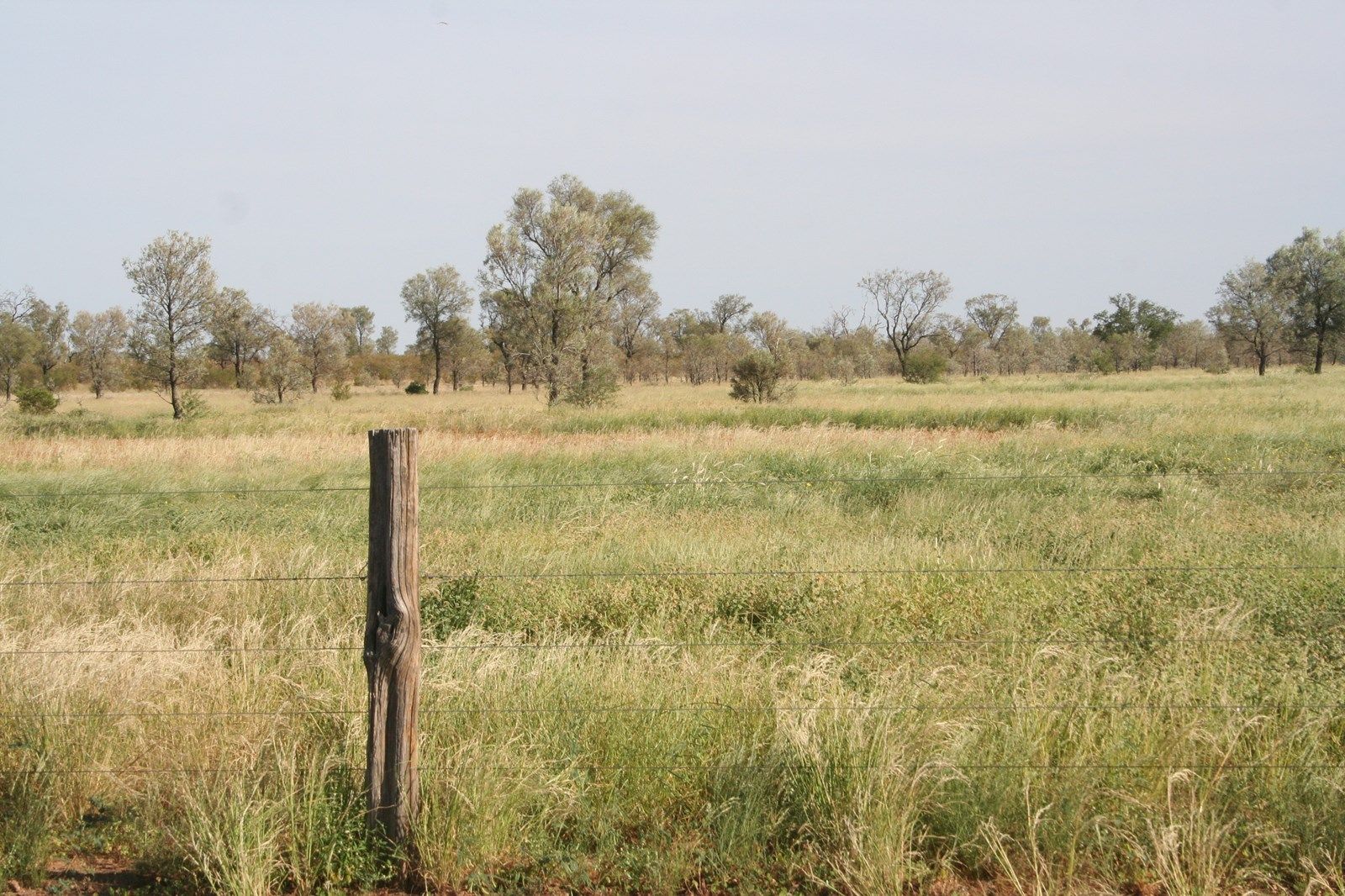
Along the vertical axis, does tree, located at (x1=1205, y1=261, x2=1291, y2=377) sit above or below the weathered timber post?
above

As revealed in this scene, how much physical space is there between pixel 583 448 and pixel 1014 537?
938cm

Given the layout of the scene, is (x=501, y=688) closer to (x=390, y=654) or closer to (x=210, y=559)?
(x=390, y=654)

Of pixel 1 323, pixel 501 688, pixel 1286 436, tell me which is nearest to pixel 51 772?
pixel 501 688

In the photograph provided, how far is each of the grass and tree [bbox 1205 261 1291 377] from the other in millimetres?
47255

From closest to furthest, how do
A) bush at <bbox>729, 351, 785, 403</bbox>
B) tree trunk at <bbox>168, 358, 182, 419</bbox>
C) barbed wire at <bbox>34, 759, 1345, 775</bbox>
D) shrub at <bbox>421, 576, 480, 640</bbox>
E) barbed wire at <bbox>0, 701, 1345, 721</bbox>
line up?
barbed wire at <bbox>34, 759, 1345, 775</bbox>, barbed wire at <bbox>0, 701, 1345, 721</bbox>, shrub at <bbox>421, 576, 480, 640</bbox>, tree trunk at <bbox>168, 358, 182, 419</bbox>, bush at <bbox>729, 351, 785, 403</bbox>

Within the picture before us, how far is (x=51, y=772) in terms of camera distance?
3.78m

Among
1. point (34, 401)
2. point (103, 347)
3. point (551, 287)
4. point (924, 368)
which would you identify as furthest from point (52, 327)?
point (924, 368)

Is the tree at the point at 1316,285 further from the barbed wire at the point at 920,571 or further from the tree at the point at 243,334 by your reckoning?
the tree at the point at 243,334

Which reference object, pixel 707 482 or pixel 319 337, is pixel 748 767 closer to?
pixel 707 482

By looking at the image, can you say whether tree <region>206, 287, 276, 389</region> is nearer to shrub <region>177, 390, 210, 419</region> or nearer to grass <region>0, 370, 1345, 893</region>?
shrub <region>177, 390, 210, 419</region>

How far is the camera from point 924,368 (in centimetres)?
5303

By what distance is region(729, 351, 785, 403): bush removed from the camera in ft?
113

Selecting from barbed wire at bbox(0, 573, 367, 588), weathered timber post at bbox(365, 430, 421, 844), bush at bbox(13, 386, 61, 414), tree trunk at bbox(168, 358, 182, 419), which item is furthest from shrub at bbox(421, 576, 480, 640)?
bush at bbox(13, 386, 61, 414)

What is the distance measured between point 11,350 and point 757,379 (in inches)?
1453
